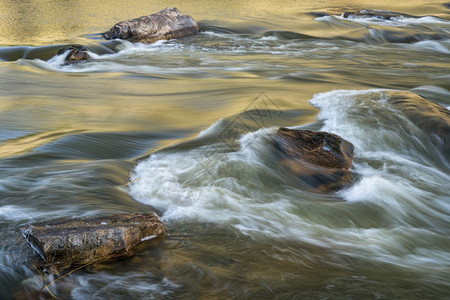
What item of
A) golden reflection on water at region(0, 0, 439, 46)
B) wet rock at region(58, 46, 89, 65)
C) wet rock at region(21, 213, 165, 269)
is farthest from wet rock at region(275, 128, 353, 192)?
golden reflection on water at region(0, 0, 439, 46)

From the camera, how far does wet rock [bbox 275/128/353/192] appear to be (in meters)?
4.95

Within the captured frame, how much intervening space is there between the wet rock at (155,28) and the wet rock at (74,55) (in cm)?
198

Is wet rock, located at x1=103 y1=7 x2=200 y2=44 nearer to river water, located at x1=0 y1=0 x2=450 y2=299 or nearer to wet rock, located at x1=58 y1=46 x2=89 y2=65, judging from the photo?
river water, located at x1=0 y1=0 x2=450 y2=299

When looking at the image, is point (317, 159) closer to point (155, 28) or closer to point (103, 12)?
point (155, 28)

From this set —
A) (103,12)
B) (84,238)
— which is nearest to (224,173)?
(84,238)

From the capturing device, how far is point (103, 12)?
18.9 meters

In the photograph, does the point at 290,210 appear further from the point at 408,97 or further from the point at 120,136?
the point at 408,97

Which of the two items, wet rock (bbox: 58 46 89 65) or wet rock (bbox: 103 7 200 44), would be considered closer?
wet rock (bbox: 58 46 89 65)

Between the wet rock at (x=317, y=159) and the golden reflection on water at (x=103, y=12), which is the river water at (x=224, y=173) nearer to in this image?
the wet rock at (x=317, y=159)

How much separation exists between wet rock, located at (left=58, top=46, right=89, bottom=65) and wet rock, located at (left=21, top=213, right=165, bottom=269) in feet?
27.7

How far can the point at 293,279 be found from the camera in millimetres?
3270

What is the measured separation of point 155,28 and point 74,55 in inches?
123

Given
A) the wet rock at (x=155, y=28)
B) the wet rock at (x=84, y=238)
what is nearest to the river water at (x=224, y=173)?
the wet rock at (x=84, y=238)

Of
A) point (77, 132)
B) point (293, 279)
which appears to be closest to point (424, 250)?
point (293, 279)
